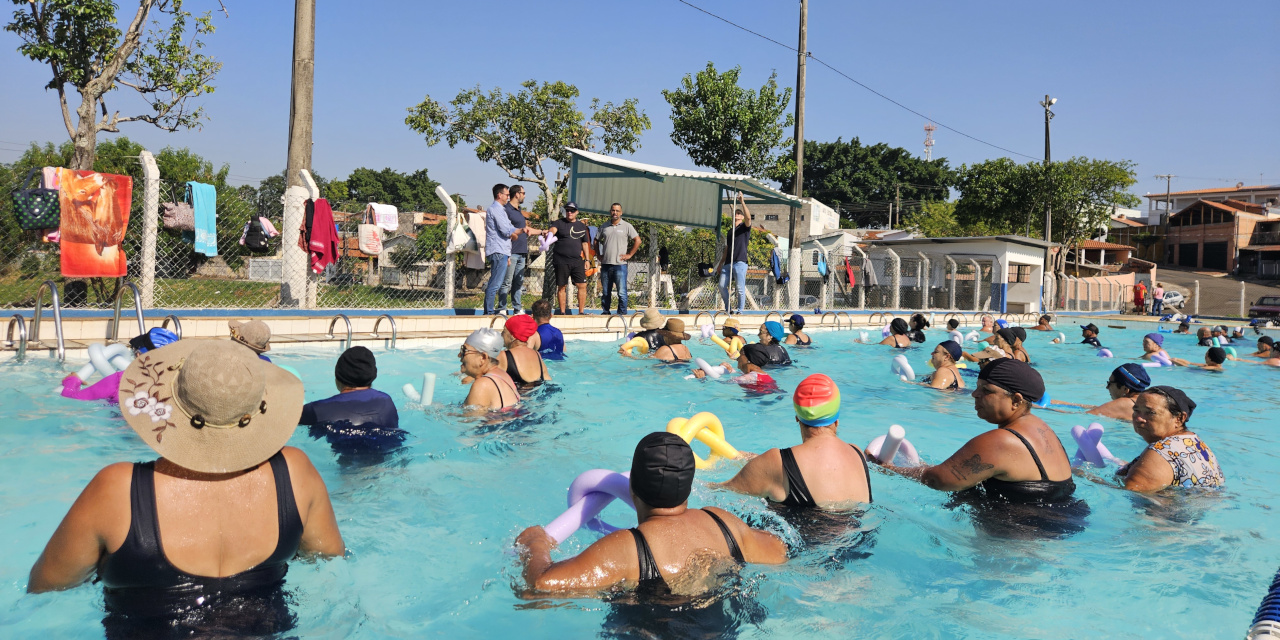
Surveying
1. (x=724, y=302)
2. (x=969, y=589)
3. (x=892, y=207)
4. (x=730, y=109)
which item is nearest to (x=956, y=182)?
(x=730, y=109)

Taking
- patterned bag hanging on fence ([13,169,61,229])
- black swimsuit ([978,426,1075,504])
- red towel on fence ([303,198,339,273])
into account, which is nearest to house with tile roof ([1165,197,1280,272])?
red towel on fence ([303,198,339,273])

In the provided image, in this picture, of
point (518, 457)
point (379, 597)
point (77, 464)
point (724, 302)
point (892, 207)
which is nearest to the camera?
point (379, 597)

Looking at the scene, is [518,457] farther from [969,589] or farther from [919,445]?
[919,445]

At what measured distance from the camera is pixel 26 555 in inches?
140

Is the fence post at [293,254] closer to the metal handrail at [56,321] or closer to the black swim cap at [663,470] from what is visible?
the metal handrail at [56,321]

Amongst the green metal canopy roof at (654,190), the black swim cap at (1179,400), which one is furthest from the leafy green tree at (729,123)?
the black swim cap at (1179,400)

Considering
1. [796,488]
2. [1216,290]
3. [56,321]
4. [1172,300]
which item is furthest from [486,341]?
[1216,290]

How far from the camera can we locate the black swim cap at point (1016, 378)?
396 cm

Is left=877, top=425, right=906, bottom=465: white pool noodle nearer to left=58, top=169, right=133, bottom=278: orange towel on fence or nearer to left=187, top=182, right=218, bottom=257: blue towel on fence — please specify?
left=58, top=169, right=133, bottom=278: orange towel on fence

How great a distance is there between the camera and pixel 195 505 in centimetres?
215

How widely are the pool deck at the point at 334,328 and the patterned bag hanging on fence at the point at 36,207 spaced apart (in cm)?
118

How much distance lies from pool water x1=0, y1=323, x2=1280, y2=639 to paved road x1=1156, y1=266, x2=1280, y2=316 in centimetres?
4157

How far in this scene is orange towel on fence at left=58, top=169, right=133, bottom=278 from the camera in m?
8.77

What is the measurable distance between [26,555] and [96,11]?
12775 millimetres
